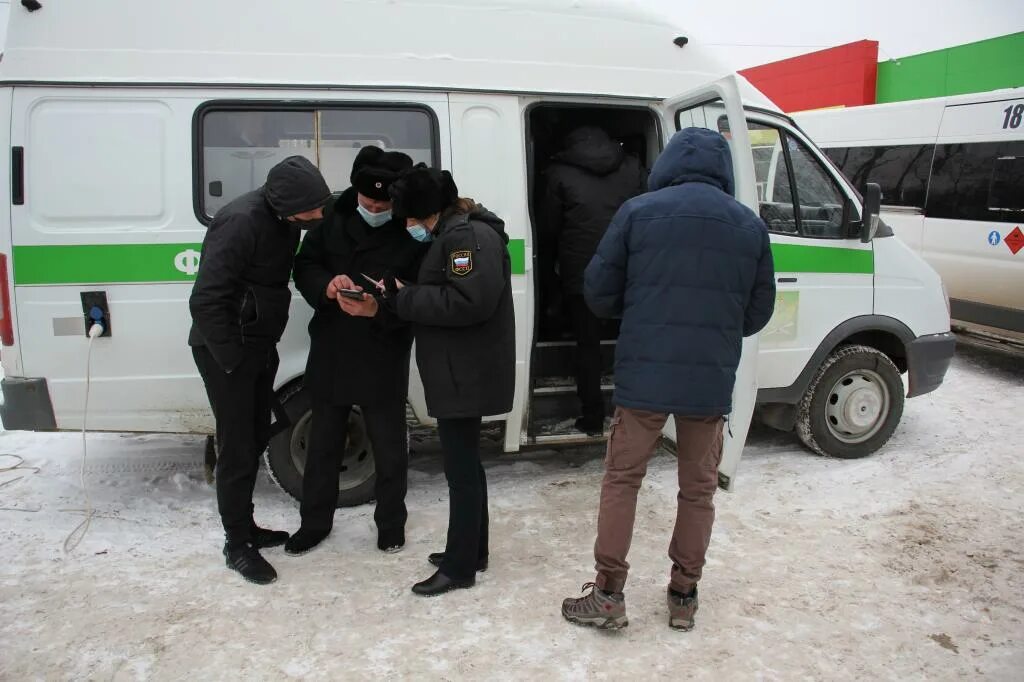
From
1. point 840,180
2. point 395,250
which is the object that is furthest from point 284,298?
point 840,180

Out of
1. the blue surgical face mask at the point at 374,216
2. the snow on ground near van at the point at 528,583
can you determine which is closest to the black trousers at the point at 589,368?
the snow on ground near van at the point at 528,583

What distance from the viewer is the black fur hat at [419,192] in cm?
308

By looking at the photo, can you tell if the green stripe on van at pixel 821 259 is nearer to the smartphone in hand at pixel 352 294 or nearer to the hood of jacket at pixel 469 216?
the hood of jacket at pixel 469 216

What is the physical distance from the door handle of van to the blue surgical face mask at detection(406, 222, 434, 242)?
6.12ft

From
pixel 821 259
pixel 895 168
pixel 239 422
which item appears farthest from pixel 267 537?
pixel 895 168

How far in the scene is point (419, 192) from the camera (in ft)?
10.1

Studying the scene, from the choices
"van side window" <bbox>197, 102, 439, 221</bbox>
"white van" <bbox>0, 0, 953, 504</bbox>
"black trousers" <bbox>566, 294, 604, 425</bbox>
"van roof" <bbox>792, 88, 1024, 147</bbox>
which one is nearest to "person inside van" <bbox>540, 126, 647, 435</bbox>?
"black trousers" <bbox>566, 294, 604, 425</bbox>

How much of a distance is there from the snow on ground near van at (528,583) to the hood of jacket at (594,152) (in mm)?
1824

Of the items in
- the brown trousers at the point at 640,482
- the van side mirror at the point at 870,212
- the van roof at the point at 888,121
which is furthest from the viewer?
the van roof at the point at 888,121

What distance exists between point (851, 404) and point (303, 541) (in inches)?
137

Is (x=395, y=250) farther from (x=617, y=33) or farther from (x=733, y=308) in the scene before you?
(x=617, y=33)

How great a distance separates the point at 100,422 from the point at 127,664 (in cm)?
141

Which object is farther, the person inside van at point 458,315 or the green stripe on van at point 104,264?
the green stripe on van at point 104,264

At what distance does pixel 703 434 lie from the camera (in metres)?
2.99
